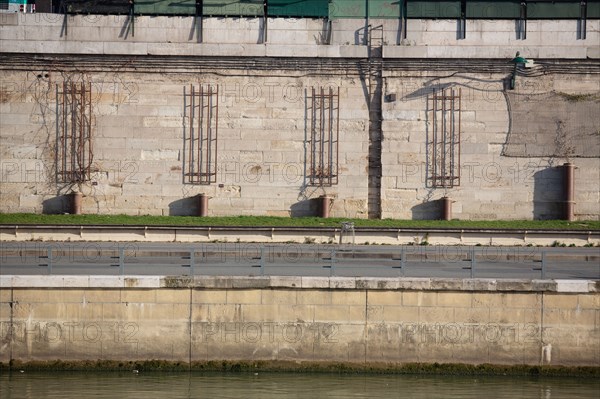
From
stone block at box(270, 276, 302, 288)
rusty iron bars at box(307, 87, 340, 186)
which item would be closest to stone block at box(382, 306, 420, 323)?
stone block at box(270, 276, 302, 288)

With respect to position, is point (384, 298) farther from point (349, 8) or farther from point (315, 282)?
point (349, 8)

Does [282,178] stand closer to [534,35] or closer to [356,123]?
[356,123]

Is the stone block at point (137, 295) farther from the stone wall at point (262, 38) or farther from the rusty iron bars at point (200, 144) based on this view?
the stone wall at point (262, 38)

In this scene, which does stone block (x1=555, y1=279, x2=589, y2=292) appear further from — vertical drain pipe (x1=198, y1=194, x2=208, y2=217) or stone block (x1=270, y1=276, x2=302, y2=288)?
vertical drain pipe (x1=198, y1=194, x2=208, y2=217)

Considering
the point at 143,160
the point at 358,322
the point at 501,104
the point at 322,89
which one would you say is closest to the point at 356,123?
the point at 322,89

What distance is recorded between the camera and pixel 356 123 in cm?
3925

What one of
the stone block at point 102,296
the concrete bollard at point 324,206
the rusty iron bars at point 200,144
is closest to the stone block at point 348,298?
the stone block at point 102,296

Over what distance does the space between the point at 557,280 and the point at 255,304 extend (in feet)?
24.5

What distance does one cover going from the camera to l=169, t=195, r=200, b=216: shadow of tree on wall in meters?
38.8

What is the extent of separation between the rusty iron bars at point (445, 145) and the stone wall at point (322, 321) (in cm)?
1327

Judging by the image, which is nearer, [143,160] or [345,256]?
[345,256]

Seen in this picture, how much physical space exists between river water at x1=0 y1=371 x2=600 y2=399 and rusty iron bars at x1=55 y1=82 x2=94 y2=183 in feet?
47.5

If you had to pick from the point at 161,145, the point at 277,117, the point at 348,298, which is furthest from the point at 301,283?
the point at 161,145

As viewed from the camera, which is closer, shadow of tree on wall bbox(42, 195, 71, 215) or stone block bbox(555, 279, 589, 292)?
stone block bbox(555, 279, 589, 292)
